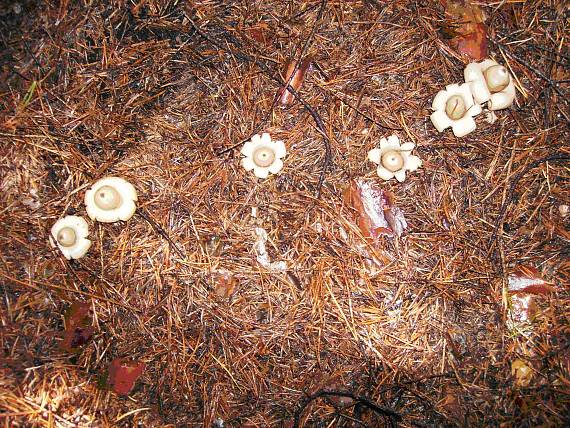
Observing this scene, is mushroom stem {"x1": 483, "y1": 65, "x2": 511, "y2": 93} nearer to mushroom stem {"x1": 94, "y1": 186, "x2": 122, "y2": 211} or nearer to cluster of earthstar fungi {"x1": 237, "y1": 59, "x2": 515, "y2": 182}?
cluster of earthstar fungi {"x1": 237, "y1": 59, "x2": 515, "y2": 182}

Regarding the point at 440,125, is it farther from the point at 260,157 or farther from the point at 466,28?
the point at 260,157

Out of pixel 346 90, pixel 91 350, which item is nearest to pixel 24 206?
pixel 91 350

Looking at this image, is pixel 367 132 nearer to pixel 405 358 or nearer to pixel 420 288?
pixel 420 288

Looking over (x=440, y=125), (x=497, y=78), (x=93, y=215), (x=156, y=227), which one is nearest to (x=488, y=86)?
(x=497, y=78)

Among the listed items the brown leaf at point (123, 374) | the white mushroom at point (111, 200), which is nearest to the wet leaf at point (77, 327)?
the brown leaf at point (123, 374)

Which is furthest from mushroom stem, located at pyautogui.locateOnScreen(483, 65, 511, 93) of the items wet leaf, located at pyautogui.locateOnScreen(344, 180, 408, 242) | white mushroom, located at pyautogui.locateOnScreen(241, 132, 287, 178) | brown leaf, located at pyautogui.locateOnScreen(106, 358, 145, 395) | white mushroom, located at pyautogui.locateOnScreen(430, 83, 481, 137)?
brown leaf, located at pyautogui.locateOnScreen(106, 358, 145, 395)

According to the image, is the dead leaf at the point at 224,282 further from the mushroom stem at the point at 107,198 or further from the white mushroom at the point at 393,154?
the white mushroom at the point at 393,154
